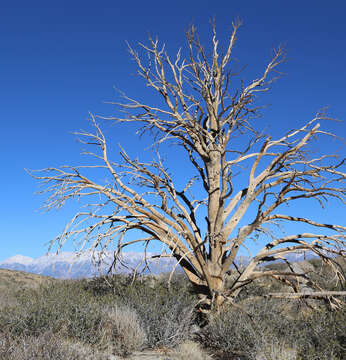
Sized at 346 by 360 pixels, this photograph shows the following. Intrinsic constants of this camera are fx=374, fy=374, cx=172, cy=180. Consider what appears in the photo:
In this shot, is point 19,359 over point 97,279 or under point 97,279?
under

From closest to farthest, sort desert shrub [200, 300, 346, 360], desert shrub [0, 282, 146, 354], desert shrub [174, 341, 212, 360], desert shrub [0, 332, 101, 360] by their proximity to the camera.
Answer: desert shrub [0, 332, 101, 360] < desert shrub [200, 300, 346, 360] < desert shrub [174, 341, 212, 360] < desert shrub [0, 282, 146, 354]

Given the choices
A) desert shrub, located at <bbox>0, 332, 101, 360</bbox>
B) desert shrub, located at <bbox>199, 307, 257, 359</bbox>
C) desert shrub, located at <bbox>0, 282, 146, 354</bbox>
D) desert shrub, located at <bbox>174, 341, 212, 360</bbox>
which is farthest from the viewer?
desert shrub, located at <bbox>199, 307, 257, 359</bbox>

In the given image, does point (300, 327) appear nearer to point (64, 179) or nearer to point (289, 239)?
point (289, 239)

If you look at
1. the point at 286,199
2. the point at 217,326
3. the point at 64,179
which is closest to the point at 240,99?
the point at 286,199

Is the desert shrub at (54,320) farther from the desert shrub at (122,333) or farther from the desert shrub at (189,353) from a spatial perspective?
the desert shrub at (189,353)

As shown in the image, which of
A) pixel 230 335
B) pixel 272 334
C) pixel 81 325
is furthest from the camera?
pixel 230 335

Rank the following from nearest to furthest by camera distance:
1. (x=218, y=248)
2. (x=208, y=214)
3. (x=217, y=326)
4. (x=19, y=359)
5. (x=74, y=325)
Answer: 1. (x=19, y=359)
2. (x=74, y=325)
3. (x=217, y=326)
4. (x=218, y=248)
5. (x=208, y=214)

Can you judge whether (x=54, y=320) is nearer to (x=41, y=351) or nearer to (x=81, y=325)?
(x=81, y=325)

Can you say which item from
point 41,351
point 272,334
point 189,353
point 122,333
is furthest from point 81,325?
point 272,334

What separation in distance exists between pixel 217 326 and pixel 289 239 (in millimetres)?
3197

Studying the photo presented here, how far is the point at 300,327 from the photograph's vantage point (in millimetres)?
7078

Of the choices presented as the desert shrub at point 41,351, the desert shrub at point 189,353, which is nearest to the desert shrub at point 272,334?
the desert shrub at point 189,353

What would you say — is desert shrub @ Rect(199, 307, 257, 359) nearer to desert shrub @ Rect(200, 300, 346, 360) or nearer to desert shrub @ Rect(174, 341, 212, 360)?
desert shrub @ Rect(200, 300, 346, 360)

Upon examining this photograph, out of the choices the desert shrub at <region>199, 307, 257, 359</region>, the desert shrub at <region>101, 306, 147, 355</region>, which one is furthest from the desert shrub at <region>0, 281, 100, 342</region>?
the desert shrub at <region>199, 307, 257, 359</region>
